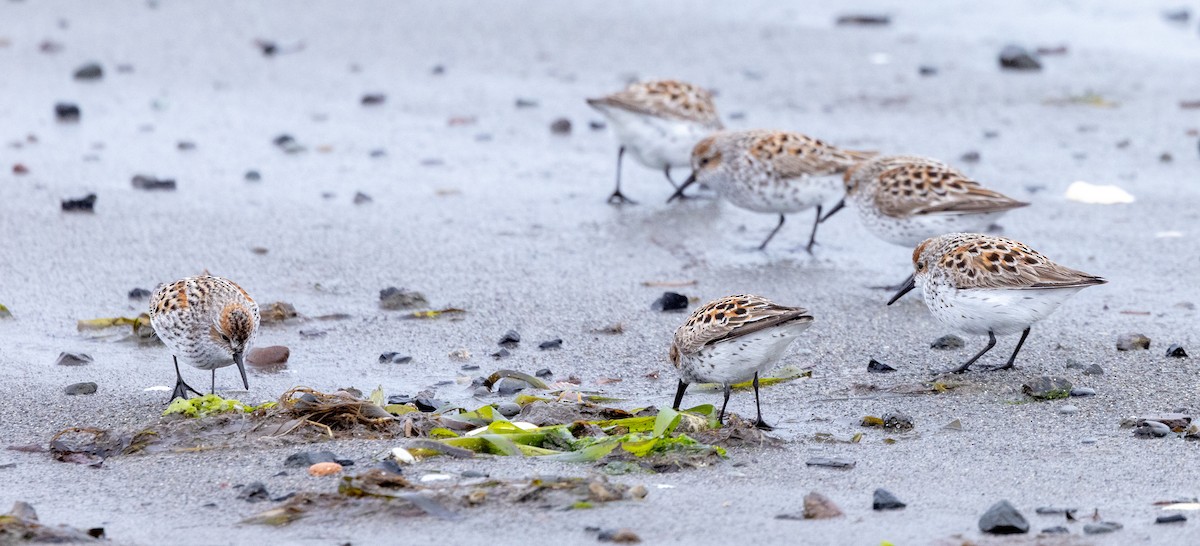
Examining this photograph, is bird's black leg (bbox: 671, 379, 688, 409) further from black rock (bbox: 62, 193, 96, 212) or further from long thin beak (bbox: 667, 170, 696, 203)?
black rock (bbox: 62, 193, 96, 212)

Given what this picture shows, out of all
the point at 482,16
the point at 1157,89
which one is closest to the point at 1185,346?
Answer: the point at 1157,89

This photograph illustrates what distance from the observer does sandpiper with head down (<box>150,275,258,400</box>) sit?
262 inches

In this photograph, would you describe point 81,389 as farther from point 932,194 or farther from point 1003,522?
point 932,194

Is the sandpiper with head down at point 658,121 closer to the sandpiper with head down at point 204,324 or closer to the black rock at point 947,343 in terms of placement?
the black rock at point 947,343

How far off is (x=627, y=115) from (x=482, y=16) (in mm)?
5346

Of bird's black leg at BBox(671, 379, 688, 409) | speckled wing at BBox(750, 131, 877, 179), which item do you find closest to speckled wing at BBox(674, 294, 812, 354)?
bird's black leg at BBox(671, 379, 688, 409)

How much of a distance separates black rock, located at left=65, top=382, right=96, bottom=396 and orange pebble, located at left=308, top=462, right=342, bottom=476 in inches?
66.4

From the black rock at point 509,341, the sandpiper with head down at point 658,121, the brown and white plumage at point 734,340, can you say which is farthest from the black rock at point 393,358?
the sandpiper with head down at point 658,121

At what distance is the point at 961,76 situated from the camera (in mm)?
13742

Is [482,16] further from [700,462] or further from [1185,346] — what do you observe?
[700,462]

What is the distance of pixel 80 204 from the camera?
9.90 metres

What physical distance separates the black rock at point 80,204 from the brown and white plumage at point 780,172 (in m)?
4.06

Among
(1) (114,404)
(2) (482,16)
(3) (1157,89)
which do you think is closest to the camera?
(1) (114,404)

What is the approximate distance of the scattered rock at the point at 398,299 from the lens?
820 centimetres
